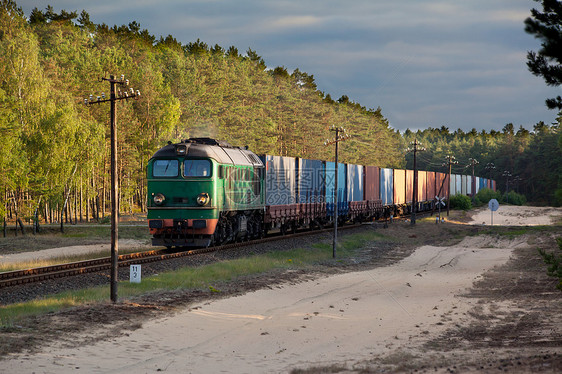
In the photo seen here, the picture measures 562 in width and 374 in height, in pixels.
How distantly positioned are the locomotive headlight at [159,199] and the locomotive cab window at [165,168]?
2.88 feet

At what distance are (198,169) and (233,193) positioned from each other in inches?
118

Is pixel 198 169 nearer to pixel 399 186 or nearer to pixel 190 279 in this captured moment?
pixel 190 279

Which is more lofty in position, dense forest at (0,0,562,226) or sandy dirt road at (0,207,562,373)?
dense forest at (0,0,562,226)

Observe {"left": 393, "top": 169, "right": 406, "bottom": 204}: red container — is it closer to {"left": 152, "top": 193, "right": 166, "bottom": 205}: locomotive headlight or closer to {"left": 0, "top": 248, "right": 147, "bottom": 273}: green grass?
{"left": 0, "top": 248, "right": 147, "bottom": 273}: green grass

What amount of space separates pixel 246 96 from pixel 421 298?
67737mm

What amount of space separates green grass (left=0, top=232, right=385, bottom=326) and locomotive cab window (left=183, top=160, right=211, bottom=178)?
4.15 metres

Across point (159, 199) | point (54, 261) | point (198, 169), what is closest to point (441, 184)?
point (198, 169)

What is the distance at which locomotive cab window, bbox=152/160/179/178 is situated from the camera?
29.3 meters

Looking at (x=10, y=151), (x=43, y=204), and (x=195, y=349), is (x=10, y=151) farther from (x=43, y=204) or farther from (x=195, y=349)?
(x=195, y=349)

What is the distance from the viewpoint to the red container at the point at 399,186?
2549 inches

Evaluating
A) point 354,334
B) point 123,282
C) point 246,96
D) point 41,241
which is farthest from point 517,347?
point 246,96

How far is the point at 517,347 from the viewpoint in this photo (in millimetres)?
14445

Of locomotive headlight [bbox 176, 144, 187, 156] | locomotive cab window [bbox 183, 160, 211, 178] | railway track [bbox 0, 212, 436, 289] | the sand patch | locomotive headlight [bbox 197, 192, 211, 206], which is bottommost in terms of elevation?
the sand patch

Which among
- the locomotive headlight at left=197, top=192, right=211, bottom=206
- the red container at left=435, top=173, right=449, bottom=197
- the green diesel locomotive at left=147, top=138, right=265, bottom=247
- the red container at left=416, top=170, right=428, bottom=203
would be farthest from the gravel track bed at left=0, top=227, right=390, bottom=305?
the red container at left=435, top=173, right=449, bottom=197
